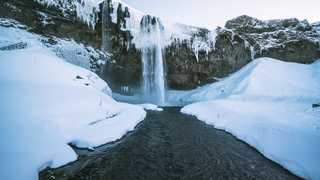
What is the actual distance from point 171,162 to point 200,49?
4389 centimetres

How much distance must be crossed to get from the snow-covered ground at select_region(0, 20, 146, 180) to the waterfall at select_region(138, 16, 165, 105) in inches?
1083

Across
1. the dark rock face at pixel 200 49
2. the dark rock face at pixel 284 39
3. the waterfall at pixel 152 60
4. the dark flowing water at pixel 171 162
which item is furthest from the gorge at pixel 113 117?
the dark rock face at pixel 284 39

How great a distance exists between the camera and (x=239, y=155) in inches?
480

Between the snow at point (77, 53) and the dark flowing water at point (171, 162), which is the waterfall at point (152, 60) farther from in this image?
the dark flowing water at point (171, 162)

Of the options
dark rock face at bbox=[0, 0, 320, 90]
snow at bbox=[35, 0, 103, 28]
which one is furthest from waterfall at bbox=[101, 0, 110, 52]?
snow at bbox=[35, 0, 103, 28]

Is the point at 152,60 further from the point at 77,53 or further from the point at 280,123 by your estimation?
the point at 280,123

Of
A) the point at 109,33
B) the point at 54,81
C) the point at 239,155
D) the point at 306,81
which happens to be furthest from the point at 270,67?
the point at 54,81

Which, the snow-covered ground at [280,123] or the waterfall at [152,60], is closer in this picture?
the snow-covered ground at [280,123]

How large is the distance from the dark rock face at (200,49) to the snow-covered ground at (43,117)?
24.5 meters

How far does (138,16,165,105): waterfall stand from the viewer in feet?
150

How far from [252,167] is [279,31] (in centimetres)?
5486

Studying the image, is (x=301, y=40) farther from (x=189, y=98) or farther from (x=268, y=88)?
(x=189, y=98)

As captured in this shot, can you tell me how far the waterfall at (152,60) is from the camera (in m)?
45.8

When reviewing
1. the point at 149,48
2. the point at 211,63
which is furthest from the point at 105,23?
the point at 211,63
